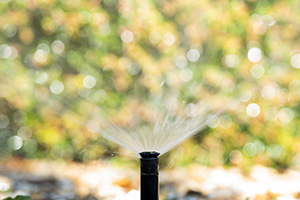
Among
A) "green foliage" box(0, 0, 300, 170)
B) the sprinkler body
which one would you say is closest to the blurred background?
"green foliage" box(0, 0, 300, 170)

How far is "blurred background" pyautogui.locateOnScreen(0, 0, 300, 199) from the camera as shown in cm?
337

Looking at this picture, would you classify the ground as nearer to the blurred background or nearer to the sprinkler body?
the blurred background

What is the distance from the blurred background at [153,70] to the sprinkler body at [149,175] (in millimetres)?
1653

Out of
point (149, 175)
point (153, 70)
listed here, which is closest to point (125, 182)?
point (153, 70)

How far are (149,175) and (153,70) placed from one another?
5.92 ft

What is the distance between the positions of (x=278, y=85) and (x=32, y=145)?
75.9 inches

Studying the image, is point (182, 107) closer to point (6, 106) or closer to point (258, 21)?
point (258, 21)

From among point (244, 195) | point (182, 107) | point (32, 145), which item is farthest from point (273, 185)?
point (32, 145)

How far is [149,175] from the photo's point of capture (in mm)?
1664

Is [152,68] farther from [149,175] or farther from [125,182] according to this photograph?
[149,175]

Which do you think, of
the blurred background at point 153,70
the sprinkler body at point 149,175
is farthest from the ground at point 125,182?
the sprinkler body at point 149,175

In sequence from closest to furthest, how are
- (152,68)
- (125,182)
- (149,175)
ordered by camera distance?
1. (149,175)
2. (125,182)
3. (152,68)

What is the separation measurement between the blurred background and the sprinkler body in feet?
5.42

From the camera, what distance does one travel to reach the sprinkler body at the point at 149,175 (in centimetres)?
166
